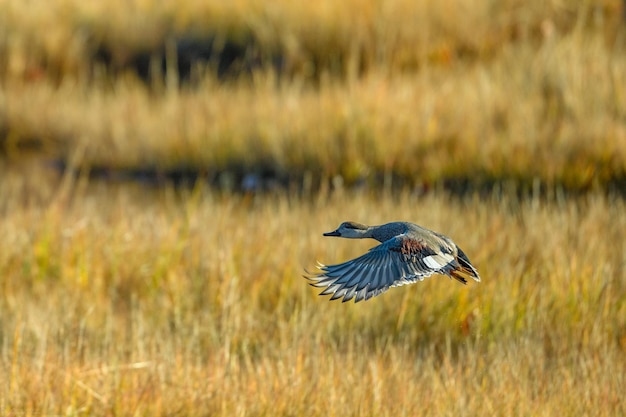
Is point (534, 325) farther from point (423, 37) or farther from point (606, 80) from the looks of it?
point (423, 37)

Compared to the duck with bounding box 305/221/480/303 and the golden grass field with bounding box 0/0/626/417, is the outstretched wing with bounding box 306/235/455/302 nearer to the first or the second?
the duck with bounding box 305/221/480/303

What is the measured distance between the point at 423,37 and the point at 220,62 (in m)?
1.71

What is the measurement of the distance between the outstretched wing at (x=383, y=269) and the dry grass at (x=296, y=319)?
0.65m

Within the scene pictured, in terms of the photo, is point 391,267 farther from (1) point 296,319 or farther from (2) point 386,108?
(2) point 386,108

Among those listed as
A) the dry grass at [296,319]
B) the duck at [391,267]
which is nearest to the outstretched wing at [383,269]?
the duck at [391,267]

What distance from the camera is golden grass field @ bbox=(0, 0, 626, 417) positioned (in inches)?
137

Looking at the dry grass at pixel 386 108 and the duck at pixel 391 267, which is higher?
the dry grass at pixel 386 108

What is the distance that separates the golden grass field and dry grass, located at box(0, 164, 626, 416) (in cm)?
1

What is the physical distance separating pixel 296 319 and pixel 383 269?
1.23 meters

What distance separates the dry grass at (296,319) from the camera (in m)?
3.32

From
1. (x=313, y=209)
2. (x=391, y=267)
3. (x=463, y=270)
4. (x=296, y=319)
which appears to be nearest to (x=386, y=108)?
(x=313, y=209)

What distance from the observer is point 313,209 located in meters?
5.82

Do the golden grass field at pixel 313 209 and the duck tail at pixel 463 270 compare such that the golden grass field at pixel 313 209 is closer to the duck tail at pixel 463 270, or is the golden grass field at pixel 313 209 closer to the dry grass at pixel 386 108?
the dry grass at pixel 386 108

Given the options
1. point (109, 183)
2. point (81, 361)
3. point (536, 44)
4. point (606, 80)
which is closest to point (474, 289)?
point (81, 361)
